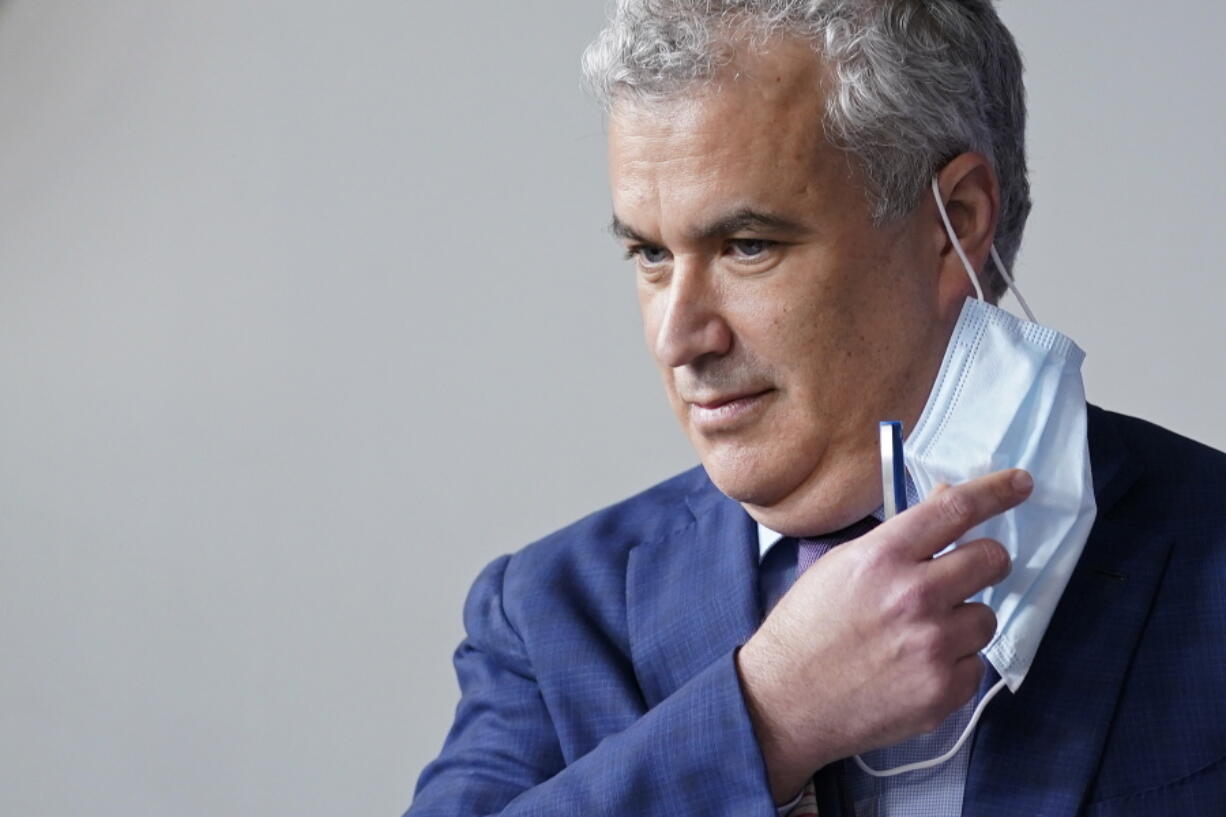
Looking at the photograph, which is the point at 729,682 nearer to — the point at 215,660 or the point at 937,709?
the point at 937,709

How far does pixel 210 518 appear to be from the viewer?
8.63ft

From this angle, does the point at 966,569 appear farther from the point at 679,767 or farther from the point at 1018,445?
the point at 679,767

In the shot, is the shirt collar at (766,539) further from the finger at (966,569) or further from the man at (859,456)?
the finger at (966,569)

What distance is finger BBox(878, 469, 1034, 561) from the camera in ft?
4.56

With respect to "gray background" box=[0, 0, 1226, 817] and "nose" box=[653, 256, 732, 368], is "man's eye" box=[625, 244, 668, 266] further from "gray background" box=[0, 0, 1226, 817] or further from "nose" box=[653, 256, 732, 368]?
"gray background" box=[0, 0, 1226, 817]

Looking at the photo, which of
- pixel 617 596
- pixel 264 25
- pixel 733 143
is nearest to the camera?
pixel 733 143

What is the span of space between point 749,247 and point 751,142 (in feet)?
0.33

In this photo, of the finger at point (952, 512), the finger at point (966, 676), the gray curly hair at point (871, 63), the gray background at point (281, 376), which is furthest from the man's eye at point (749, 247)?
the gray background at point (281, 376)

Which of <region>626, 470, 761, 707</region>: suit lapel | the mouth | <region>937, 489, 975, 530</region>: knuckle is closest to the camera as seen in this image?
<region>937, 489, 975, 530</region>: knuckle

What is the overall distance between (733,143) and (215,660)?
148 cm

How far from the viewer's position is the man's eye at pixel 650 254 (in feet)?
5.35

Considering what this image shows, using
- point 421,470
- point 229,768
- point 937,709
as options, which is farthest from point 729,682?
point 229,768

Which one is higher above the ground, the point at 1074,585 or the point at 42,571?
the point at 42,571

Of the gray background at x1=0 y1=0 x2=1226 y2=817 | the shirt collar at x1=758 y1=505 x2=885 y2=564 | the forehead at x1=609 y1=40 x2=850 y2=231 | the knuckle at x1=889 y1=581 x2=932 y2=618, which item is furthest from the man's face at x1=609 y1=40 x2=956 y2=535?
the gray background at x1=0 y1=0 x2=1226 y2=817
